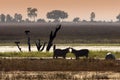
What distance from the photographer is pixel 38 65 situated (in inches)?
1395

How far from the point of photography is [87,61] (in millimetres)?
37281

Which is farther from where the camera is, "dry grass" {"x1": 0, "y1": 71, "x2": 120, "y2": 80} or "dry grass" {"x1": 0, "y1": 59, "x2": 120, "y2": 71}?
"dry grass" {"x1": 0, "y1": 59, "x2": 120, "y2": 71}

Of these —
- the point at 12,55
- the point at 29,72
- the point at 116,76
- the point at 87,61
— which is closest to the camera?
the point at 116,76

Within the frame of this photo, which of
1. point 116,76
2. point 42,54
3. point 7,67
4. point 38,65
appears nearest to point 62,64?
point 38,65

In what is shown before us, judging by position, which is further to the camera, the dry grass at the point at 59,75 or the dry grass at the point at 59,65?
the dry grass at the point at 59,65

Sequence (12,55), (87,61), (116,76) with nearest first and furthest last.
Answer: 1. (116,76)
2. (87,61)
3. (12,55)

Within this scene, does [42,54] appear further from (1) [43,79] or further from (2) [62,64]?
(1) [43,79]

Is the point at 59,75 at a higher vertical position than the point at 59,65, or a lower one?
higher

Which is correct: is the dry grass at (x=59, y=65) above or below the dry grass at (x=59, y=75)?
below

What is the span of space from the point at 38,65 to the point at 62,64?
1.81m

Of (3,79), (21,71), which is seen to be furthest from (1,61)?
(3,79)

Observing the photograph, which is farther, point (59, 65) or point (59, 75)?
point (59, 65)

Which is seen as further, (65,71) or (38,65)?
(38,65)

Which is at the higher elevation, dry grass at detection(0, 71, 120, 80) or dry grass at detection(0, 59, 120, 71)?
dry grass at detection(0, 71, 120, 80)
